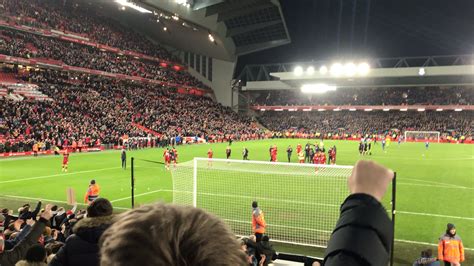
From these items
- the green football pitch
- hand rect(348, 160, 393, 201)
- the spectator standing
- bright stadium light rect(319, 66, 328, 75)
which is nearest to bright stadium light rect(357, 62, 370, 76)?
bright stadium light rect(319, 66, 328, 75)

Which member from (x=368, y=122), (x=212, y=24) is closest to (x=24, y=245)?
(x=212, y=24)

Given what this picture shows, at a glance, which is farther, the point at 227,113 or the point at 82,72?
the point at 227,113

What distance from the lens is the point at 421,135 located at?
65.9 m

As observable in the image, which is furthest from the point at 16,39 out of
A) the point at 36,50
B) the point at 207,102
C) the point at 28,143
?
the point at 207,102

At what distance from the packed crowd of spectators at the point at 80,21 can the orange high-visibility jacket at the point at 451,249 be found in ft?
168

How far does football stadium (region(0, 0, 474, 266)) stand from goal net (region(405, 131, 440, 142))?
0.43 meters

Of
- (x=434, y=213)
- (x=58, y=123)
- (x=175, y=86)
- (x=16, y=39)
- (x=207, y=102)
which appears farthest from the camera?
(x=207, y=102)

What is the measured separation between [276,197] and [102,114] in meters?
35.2

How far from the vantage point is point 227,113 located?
2955 inches

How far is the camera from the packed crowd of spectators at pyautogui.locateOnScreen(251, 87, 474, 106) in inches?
2741

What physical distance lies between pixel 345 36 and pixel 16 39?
4811 centimetres

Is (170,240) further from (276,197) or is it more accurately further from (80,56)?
(80,56)

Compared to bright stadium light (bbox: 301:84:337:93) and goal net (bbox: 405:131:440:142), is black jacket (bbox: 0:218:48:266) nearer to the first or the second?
goal net (bbox: 405:131:440:142)

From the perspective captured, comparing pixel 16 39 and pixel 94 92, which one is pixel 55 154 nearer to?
pixel 94 92
